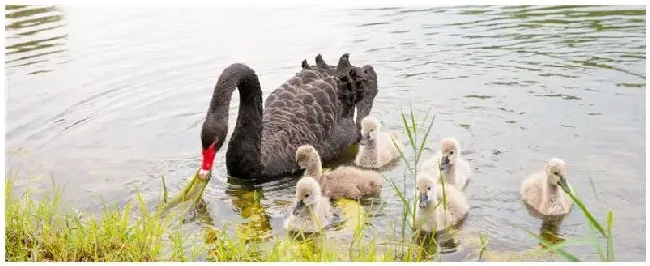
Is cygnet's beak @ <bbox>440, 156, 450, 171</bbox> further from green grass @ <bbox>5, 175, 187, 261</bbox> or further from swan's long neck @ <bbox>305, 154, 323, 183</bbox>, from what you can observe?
green grass @ <bbox>5, 175, 187, 261</bbox>

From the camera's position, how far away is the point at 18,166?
17.8ft

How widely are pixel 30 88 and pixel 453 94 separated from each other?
3623 millimetres

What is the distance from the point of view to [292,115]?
5.61 m

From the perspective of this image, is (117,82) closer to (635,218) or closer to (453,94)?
(453,94)

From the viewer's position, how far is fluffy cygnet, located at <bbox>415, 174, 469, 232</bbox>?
4027mm

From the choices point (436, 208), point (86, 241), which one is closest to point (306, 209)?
point (436, 208)

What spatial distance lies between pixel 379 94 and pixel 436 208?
2780 mm

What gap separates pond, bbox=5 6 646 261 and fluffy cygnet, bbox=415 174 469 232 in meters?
0.10

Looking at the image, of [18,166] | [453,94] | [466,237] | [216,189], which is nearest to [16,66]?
[18,166]

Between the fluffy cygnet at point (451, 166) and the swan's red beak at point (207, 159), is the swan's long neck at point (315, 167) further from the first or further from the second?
the swan's red beak at point (207, 159)

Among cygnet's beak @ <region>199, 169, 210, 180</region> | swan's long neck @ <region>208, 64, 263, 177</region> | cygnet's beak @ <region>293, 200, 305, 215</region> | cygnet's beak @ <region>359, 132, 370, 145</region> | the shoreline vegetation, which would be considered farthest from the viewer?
cygnet's beak @ <region>359, 132, 370, 145</region>

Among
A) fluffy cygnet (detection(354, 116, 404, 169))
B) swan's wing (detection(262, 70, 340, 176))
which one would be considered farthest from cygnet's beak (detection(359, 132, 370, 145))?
swan's wing (detection(262, 70, 340, 176))

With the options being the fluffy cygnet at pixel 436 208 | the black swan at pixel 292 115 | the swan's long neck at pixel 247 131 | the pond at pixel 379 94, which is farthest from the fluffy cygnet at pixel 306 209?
the swan's long neck at pixel 247 131

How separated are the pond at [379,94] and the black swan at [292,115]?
16 centimetres
